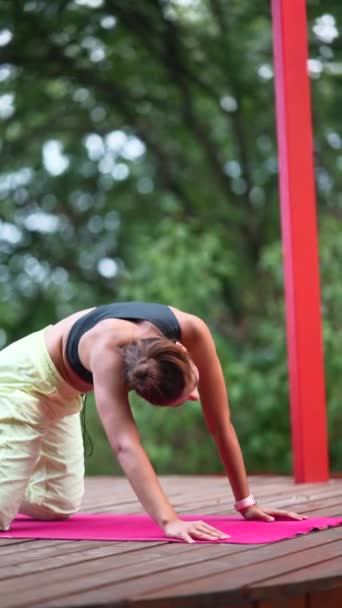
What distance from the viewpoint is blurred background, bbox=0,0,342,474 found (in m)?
8.34

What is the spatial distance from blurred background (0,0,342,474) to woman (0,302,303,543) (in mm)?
4803

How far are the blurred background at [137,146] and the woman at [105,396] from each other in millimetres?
4803

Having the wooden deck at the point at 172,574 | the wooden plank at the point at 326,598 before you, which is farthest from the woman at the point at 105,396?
the wooden plank at the point at 326,598

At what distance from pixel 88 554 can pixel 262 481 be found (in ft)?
7.16

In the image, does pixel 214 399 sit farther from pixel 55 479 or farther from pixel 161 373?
pixel 55 479

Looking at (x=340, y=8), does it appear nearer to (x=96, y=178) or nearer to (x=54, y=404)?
(x=96, y=178)

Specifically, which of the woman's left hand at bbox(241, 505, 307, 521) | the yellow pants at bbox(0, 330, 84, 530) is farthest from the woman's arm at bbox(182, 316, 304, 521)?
the yellow pants at bbox(0, 330, 84, 530)

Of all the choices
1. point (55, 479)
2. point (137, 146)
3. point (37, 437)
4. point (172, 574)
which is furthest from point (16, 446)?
point (137, 146)

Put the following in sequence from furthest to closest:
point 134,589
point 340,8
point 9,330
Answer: point 9,330 → point 340,8 → point 134,589

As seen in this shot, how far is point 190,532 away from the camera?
8.71 feet

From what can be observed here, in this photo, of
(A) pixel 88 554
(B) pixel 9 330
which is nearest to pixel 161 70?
(B) pixel 9 330

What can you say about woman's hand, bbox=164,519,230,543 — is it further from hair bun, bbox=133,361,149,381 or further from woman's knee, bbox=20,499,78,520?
woman's knee, bbox=20,499,78,520

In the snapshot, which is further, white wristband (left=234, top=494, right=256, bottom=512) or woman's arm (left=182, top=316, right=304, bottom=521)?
white wristband (left=234, top=494, right=256, bottom=512)

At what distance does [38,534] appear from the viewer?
9.48 ft
